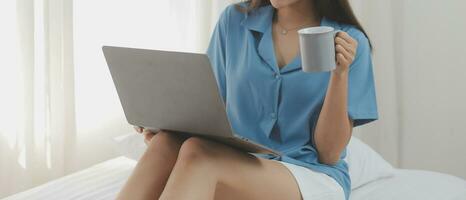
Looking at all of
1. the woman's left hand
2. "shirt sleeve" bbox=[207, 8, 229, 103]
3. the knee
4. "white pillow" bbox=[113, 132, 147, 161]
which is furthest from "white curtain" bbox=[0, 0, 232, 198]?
the woman's left hand

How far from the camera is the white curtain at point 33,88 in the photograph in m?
1.77

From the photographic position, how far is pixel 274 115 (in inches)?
55.6

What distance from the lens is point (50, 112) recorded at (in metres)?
1.87

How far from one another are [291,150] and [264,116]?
0.32 feet

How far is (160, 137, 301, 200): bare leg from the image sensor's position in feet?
3.60

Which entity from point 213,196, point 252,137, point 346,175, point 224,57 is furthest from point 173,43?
point 213,196

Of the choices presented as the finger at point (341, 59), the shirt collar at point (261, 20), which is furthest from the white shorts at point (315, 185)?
the shirt collar at point (261, 20)

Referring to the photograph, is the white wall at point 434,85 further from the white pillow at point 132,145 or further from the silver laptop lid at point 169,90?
the silver laptop lid at point 169,90

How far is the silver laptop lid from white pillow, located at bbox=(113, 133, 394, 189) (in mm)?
494

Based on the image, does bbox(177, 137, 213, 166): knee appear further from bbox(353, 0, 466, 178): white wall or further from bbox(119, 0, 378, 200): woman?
bbox(353, 0, 466, 178): white wall

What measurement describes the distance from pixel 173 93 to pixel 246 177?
0.68ft

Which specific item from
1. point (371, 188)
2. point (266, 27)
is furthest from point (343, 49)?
point (371, 188)

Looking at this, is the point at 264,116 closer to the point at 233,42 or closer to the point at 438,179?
the point at 233,42

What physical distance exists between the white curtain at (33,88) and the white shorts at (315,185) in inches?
32.9
